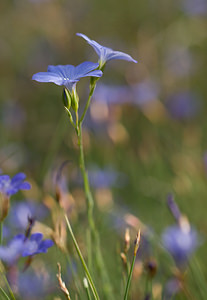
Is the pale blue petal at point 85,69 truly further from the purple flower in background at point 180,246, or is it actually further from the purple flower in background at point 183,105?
the purple flower in background at point 183,105

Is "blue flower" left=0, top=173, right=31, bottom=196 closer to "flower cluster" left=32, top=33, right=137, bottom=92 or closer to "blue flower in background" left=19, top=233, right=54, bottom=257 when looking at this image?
"blue flower in background" left=19, top=233, right=54, bottom=257

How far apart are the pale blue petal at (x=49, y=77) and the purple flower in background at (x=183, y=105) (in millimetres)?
2039

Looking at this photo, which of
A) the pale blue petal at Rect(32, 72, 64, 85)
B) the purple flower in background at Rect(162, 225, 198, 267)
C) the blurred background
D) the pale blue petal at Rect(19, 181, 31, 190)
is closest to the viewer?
the pale blue petal at Rect(32, 72, 64, 85)

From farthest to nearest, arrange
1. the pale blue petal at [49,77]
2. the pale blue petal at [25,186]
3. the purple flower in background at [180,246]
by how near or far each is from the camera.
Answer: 1. the purple flower in background at [180,246]
2. the pale blue petal at [25,186]
3. the pale blue petal at [49,77]

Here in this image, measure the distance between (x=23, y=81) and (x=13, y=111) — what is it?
484mm

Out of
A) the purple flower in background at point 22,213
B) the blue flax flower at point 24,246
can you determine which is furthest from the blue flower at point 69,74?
the purple flower in background at point 22,213

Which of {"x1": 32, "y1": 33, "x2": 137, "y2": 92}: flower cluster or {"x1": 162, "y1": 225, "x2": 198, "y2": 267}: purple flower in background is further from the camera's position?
{"x1": 162, "y1": 225, "x2": 198, "y2": 267}: purple flower in background

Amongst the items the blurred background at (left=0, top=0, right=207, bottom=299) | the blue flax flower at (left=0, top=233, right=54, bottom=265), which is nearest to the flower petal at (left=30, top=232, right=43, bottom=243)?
the blue flax flower at (left=0, top=233, right=54, bottom=265)

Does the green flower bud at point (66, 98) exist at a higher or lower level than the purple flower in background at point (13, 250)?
higher

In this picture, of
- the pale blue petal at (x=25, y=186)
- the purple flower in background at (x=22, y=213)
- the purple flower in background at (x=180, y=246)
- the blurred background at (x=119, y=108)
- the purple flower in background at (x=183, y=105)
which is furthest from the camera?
the purple flower in background at (x=183, y=105)

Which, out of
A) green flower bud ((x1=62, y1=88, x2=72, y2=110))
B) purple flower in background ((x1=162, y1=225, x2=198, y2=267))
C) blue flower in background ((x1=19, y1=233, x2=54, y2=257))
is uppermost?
green flower bud ((x1=62, y1=88, x2=72, y2=110))

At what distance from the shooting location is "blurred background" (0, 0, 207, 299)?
2.06 meters

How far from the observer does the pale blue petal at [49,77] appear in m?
0.84

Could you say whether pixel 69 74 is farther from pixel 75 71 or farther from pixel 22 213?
pixel 22 213
